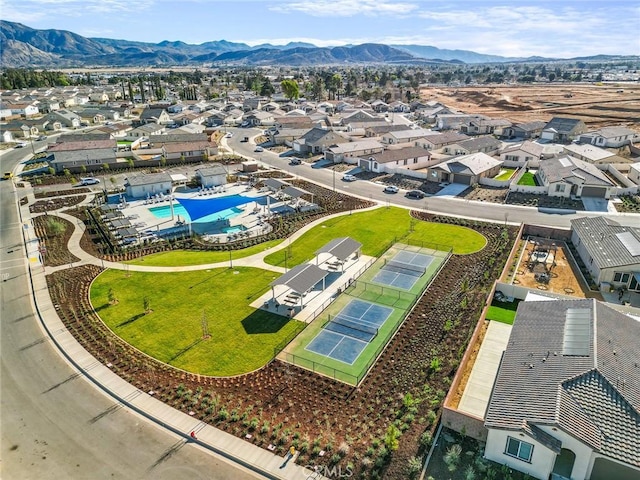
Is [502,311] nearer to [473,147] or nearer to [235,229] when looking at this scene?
[235,229]

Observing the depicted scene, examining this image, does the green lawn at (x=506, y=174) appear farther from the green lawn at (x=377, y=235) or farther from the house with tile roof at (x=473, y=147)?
the green lawn at (x=377, y=235)

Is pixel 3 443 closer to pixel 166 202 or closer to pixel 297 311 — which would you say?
pixel 297 311

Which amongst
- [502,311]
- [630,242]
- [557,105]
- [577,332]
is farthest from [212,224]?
[557,105]

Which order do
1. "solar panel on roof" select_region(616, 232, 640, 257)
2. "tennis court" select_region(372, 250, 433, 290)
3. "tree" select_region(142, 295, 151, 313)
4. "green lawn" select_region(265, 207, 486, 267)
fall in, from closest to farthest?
"tree" select_region(142, 295, 151, 313), "solar panel on roof" select_region(616, 232, 640, 257), "tennis court" select_region(372, 250, 433, 290), "green lawn" select_region(265, 207, 486, 267)

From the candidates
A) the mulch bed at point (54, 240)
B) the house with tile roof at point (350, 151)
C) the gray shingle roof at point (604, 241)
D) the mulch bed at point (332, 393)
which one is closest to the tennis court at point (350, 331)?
the mulch bed at point (332, 393)

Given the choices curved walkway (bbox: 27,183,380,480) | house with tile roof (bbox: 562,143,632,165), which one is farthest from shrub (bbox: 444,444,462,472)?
house with tile roof (bbox: 562,143,632,165)

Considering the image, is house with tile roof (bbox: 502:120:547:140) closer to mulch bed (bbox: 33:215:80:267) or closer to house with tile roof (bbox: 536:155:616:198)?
house with tile roof (bbox: 536:155:616:198)
